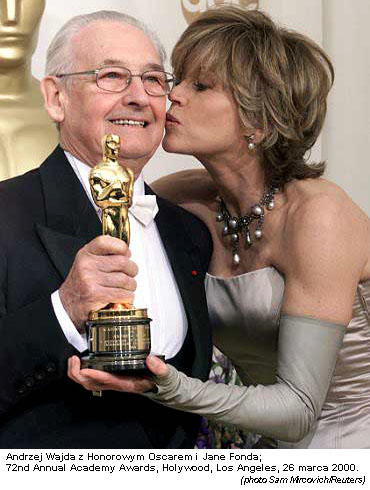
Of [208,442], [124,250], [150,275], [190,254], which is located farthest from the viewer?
[208,442]

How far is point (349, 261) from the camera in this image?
6.45ft

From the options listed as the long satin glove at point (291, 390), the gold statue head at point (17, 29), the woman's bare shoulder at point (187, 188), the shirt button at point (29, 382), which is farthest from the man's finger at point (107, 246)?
the gold statue head at point (17, 29)

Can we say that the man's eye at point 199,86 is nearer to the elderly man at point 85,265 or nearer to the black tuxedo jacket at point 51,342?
the elderly man at point 85,265

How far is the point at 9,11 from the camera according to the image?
276 cm

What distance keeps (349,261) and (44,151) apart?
3.70 ft

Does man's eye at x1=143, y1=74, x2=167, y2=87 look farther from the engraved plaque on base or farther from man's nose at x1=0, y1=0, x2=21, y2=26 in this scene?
man's nose at x1=0, y1=0, x2=21, y2=26

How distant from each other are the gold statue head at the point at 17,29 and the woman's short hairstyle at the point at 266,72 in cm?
81

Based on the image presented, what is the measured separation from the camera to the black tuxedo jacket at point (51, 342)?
1641 mm

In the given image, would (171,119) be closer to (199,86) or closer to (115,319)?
(199,86)

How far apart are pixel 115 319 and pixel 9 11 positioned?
58.1 inches

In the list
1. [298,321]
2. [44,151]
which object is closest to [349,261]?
[298,321]

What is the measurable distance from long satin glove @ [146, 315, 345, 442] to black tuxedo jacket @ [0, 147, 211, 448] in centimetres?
9
